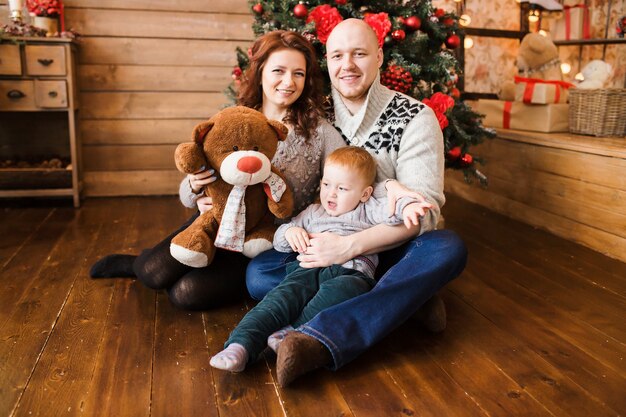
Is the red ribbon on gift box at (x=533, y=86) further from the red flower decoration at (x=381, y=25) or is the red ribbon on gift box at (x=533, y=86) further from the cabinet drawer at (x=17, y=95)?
the cabinet drawer at (x=17, y=95)

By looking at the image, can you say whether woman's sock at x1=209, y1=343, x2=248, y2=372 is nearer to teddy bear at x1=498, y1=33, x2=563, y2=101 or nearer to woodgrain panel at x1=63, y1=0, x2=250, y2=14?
woodgrain panel at x1=63, y1=0, x2=250, y2=14

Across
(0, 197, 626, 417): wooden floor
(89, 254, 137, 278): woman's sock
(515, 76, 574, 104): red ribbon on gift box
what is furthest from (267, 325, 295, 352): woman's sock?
(515, 76, 574, 104): red ribbon on gift box

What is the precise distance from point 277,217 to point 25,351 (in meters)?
0.76

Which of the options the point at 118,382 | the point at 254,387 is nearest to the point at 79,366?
the point at 118,382

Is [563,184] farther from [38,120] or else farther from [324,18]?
[38,120]

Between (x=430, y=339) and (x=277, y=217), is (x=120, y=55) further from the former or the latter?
(x=430, y=339)

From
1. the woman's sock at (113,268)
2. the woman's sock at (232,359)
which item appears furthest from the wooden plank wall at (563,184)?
the woman's sock at (113,268)

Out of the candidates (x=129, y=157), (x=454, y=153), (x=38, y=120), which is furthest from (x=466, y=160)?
(x=38, y=120)

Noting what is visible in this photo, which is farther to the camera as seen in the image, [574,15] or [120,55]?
[574,15]

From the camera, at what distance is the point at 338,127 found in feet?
5.96

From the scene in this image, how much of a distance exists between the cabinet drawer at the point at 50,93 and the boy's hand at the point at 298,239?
1896 mm

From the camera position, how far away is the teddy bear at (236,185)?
5.15 feet

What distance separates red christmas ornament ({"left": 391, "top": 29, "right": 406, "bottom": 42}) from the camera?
229cm

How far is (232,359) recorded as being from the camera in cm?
132
